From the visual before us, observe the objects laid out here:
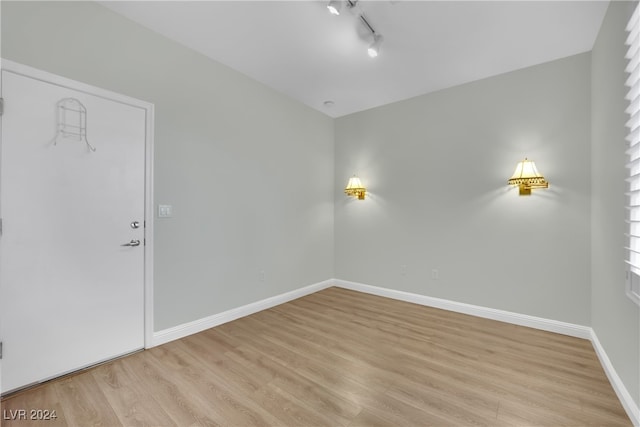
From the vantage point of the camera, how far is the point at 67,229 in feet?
6.81

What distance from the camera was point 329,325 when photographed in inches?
119

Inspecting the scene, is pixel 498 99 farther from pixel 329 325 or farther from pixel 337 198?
pixel 329 325

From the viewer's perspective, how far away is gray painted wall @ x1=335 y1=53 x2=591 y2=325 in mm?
2783

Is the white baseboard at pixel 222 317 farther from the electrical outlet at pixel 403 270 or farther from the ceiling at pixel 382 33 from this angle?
the ceiling at pixel 382 33

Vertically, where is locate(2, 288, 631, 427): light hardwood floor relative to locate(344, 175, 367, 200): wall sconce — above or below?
below

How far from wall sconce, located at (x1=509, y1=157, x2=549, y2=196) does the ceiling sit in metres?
1.11

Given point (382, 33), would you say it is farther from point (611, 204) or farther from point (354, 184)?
point (611, 204)

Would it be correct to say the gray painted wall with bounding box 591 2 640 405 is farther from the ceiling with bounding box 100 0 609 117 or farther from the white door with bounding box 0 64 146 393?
the white door with bounding box 0 64 146 393

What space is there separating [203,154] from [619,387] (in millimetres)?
3828

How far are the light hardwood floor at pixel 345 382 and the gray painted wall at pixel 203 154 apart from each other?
0.63 meters

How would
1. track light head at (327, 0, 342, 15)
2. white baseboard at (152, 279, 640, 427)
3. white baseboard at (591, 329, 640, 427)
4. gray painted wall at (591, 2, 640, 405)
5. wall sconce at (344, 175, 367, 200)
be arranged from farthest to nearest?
wall sconce at (344, 175, 367, 200) → track light head at (327, 0, 342, 15) → white baseboard at (152, 279, 640, 427) → gray painted wall at (591, 2, 640, 405) → white baseboard at (591, 329, 640, 427)

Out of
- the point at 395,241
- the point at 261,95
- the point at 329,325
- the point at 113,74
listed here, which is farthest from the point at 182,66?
the point at 395,241

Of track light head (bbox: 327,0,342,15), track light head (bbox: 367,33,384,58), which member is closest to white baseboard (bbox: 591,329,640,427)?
track light head (bbox: 367,33,384,58)

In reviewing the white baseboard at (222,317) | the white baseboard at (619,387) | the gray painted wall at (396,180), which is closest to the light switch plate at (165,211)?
the gray painted wall at (396,180)
